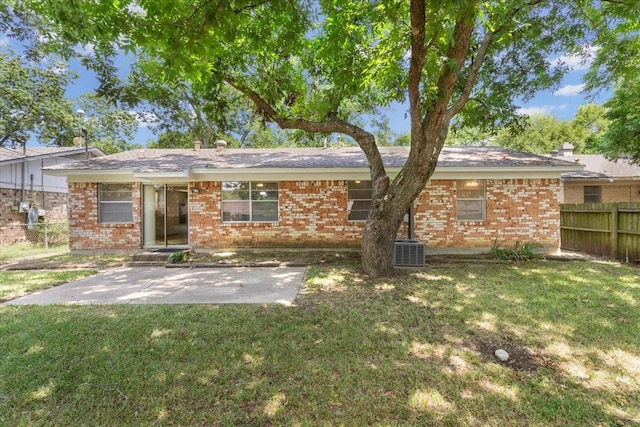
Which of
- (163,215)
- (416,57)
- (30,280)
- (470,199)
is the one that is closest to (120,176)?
(163,215)

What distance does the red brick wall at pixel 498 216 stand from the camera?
935cm

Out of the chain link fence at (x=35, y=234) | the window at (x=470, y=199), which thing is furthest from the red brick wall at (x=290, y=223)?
the chain link fence at (x=35, y=234)

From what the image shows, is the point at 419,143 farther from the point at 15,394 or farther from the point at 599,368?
the point at 15,394

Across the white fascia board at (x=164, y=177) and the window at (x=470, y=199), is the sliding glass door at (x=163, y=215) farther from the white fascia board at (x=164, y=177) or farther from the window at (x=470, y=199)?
the window at (x=470, y=199)

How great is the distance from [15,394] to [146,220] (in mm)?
8058

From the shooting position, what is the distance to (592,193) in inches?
615

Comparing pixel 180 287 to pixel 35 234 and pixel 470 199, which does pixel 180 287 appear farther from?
pixel 35 234

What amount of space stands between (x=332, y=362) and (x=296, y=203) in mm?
6947

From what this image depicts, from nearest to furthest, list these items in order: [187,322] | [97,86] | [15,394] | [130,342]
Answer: [15,394]
[130,342]
[187,322]
[97,86]

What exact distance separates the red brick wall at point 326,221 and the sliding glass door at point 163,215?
327 mm

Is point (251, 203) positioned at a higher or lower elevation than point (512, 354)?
higher

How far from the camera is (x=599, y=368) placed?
10.1ft

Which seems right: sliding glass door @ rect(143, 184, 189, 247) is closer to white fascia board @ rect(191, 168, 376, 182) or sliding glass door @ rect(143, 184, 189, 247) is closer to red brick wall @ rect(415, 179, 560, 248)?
white fascia board @ rect(191, 168, 376, 182)

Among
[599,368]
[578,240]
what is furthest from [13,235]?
[578,240]
